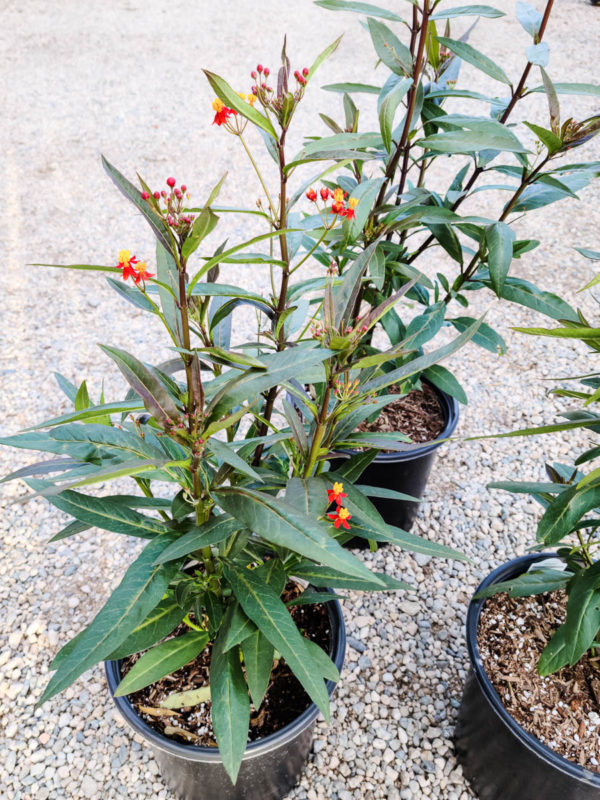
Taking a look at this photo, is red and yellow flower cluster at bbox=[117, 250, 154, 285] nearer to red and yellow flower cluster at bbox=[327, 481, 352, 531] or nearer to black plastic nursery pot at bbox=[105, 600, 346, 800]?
red and yellow flower cluster at bbox=[327, 481, 352, 531]

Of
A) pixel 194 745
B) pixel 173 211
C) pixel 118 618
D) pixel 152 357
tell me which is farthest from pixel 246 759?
pixel 152 357

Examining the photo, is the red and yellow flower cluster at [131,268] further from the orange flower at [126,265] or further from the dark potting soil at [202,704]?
the dark potting soil at [202,704]

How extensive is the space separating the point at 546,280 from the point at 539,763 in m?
2.37

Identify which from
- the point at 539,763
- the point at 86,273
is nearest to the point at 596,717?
the point at 539,763

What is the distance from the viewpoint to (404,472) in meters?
1.82

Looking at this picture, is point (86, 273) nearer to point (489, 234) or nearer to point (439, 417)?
point (439, 417)

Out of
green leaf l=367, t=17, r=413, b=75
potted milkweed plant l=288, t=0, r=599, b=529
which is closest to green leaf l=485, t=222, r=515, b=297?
potted milkweed plant l=288, t=0, r=599, b=529

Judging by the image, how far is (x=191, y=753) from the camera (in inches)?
44.3

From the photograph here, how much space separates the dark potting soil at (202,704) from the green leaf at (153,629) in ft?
0.95

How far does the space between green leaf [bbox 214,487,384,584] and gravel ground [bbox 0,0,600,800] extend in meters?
0.98

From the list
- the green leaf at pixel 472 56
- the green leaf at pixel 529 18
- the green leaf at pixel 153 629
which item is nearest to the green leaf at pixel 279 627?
the green leaf at pixel 153 629

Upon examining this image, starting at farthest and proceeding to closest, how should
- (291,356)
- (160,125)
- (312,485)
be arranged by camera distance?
(160,125)
(312,485)
(291,356)

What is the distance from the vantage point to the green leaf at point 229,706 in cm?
97

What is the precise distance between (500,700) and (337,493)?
68cm
